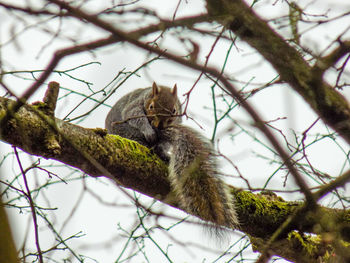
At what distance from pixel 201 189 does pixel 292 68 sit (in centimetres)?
112

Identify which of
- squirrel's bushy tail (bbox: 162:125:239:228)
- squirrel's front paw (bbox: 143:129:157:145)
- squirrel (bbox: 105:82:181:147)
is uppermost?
squirrel (bbox: 105:82:181:147)

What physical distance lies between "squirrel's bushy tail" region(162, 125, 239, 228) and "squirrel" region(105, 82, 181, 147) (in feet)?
1.08

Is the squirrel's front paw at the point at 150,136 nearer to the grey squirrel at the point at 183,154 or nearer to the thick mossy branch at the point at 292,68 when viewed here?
the grey squirrel at the point at 183,154

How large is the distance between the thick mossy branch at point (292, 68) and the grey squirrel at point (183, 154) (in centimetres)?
50

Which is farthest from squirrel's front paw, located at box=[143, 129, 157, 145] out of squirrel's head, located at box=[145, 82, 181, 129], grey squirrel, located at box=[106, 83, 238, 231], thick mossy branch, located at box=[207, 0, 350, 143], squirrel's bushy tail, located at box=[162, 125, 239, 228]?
thick mossy branch, located at box=[207, 0, 350, 143]

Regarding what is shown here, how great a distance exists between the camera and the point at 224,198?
2.70 m

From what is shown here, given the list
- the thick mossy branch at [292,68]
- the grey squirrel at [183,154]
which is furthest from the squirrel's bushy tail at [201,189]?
the thick mossy branch at [292,68]

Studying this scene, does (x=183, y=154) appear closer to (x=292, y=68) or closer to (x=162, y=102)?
(x=162, y=102)

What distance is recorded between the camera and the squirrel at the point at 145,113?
350 cm

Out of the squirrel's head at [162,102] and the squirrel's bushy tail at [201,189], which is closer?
the squirrel's bushy tail at [201,189]

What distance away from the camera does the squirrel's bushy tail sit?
2609 millimetres

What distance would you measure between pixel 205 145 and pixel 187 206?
64 centimetres

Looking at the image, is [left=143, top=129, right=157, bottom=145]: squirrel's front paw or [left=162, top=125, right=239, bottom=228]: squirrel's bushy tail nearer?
[left=162, top=125, right=239, bottom=228]: squirrel's bushy tail

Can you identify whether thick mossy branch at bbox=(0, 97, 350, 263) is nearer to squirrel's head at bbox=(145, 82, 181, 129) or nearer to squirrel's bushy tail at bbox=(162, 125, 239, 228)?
squirrel's bushy tail at bbox=(162, 125, 239, 228)
